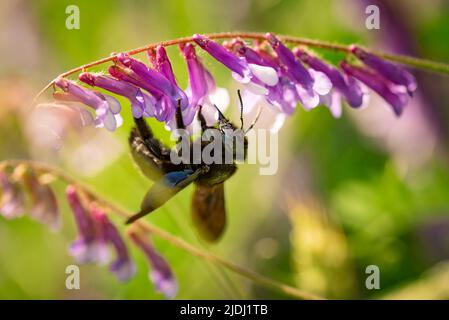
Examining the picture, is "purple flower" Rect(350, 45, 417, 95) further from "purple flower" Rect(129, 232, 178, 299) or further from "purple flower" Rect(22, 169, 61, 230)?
"purple flower" Rect(22, 169, 61, 230)

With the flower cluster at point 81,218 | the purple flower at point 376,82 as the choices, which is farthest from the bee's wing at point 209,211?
the purple flower at point 376,82

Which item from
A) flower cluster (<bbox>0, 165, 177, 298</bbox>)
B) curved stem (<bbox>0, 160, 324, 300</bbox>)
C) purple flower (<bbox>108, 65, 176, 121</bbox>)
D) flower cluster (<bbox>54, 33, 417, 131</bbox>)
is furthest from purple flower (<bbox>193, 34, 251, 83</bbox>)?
flower cluster (<bbox>0, 165, 177, 298</bbox>)

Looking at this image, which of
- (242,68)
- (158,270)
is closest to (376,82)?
(242,68)

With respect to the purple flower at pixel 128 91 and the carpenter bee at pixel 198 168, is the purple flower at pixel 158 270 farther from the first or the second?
the purple flower at pixel 128 91

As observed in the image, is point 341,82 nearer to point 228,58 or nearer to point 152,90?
point 228,58
